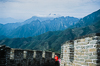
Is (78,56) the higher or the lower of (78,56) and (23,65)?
the higher

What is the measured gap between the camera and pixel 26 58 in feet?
35.3

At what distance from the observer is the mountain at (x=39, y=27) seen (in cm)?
16386

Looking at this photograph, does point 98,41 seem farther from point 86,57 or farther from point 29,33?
point 29,33

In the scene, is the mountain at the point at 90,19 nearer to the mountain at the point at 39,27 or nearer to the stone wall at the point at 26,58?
the mountain at the point at 39,27

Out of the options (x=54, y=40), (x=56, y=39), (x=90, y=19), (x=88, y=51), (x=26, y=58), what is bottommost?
(x=26, y=58)

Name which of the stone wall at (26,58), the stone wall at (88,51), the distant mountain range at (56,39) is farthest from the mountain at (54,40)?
the stone wall at (88,51)

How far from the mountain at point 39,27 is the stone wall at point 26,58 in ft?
485

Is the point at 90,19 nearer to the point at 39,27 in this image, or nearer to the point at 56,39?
the point at 56,39

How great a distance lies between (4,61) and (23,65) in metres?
4.34

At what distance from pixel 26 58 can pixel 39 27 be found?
161m

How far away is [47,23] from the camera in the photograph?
178250 mm

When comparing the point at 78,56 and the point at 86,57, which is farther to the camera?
the point at 78,56

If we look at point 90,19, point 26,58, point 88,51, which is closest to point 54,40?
point 90,19

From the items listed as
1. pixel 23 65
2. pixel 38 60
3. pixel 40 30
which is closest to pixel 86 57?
pixel 23 65
